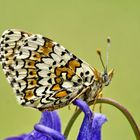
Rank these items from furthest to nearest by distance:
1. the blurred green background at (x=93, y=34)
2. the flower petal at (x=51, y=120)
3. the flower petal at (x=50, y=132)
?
the blurred green background at (x=93, y=34)
the flower petal at (x=51, y=120)
the flower petal at (x=50, y=132)

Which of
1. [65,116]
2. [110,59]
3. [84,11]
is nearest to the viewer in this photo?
[65,116]

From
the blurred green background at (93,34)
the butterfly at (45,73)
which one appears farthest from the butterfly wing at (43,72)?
the blurred green background at (93,34)

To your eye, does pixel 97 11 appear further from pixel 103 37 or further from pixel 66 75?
pixel 66 75

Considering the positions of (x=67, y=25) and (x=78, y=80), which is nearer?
(x=78, y=80)

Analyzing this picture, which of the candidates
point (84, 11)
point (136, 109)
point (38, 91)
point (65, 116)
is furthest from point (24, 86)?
point (84, 11)

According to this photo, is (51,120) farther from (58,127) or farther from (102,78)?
(102,78)

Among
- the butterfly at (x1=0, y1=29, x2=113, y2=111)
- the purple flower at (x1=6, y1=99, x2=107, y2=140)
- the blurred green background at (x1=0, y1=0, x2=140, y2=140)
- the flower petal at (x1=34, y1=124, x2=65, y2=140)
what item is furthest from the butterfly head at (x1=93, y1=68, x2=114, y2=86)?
the blurred green background at (x1=0, y1=0, x2=140, y2=140)

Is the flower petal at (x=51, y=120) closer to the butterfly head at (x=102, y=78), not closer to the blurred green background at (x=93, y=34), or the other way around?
the butterfly head at (x=102, y=78)
